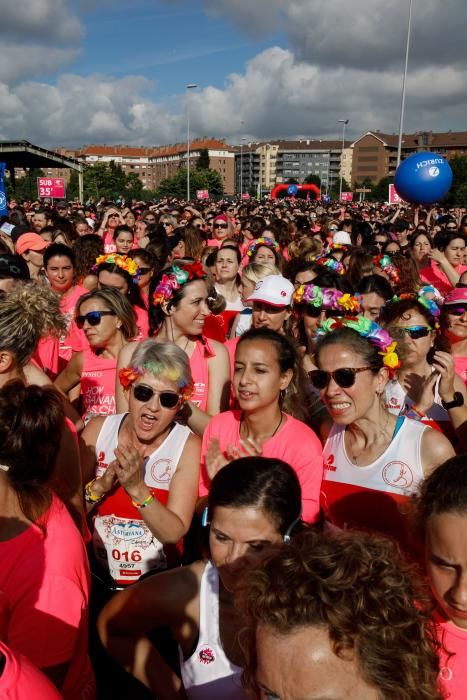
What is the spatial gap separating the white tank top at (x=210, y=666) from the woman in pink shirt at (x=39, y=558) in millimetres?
409

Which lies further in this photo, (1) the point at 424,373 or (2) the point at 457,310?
(2) the point at 457,310

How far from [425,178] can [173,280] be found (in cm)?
813

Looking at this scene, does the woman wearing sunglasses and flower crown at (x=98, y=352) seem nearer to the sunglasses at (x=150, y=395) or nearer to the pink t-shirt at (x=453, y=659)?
the sunglasses at (x=150, y=395)

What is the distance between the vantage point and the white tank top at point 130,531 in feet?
9.58

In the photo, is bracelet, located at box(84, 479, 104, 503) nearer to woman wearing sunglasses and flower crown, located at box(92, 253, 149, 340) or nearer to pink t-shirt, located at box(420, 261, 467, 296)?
woman wearing sunglasses and flower crown, located at box(92, 253, 149, 340)

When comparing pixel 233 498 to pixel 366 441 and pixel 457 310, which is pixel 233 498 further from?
pixel 457 310

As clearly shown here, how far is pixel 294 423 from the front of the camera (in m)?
3.20

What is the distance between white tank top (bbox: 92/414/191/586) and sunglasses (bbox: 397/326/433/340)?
1921 mm

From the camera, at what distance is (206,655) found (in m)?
2.10

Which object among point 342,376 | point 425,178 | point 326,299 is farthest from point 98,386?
point 425,178

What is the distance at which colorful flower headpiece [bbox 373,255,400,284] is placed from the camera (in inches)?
259

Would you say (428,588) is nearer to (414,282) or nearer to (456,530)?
(456,530)

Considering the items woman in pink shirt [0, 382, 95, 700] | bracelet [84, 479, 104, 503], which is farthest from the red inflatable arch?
woman in pink shirt [0, 382, 95, 700]

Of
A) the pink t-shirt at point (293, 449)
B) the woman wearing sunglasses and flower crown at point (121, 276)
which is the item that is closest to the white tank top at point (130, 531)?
the pink t-shirt at point (293, 449)
